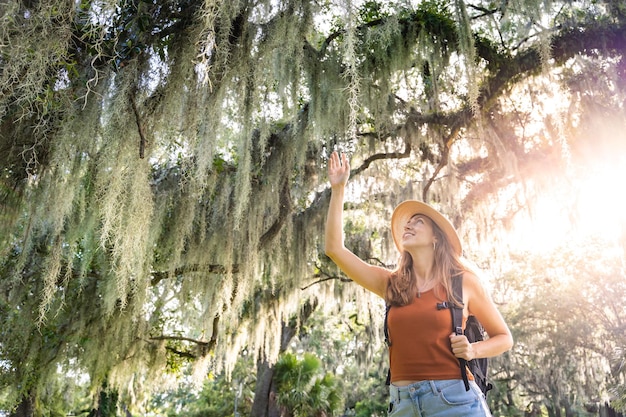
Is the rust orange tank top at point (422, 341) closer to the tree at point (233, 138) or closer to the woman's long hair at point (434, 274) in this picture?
A: the woman's long hair at point (434, 274)

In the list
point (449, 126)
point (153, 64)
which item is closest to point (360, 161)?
point (449, 126)

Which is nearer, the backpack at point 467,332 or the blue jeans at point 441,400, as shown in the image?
the blue jeans at point 441,400

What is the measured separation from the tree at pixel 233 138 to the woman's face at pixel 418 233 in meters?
0.48

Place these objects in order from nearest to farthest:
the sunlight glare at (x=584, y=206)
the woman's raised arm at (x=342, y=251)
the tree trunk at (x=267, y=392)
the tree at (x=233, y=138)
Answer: the woman's raised arm at (x=342, y=251)
the tree at (x=233, y=138)
the sunlight glare at (x=584, y=206)
the tree trunk at (x=267, y=392)

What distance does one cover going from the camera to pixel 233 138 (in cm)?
459

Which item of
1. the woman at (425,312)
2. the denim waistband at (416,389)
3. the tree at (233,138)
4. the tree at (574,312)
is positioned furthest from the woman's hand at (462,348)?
the tree at (574,312)

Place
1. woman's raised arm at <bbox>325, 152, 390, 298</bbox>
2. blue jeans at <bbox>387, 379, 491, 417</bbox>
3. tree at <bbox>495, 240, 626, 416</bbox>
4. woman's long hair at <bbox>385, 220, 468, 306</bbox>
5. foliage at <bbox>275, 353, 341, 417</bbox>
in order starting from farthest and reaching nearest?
tree at <bbox>495, 240, 626, 416</bbox>
foliage at <bbox>275, 353, 341, 417</bbox>
woman's raised arm at <bbox>325, 152, 390, 298</bbox>
woman's long hair at <bbox>385, 220, 468, 306</bbox>
blue jeans at <bbox>387, 379, 491, 417</bbox>

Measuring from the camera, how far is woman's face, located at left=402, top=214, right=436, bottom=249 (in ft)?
5.62

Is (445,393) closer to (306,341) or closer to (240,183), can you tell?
(240,183)

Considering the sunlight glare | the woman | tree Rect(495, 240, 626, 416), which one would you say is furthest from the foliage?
the woman

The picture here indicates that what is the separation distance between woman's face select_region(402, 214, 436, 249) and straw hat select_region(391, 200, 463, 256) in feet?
0.10

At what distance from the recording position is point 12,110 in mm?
2373

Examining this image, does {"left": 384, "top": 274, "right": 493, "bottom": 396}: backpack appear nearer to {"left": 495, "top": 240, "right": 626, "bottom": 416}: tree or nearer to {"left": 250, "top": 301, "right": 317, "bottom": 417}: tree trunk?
{"left": 250, "top": 301, "right": 317, "bottom": 417}: tree trunk

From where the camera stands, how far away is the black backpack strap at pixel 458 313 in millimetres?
1356
